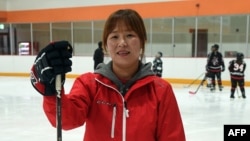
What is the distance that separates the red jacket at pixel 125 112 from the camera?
1.13m

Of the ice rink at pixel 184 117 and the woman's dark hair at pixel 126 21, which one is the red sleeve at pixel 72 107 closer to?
the woman's dark hair at pixel 126 21

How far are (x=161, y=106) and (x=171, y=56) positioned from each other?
30.5 ft

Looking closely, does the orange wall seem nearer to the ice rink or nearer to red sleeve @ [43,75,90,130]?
the ice rink

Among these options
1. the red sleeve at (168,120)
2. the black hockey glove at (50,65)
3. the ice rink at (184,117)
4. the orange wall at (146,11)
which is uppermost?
the orange wall at (146,11)

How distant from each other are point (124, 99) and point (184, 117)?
3.60 metres

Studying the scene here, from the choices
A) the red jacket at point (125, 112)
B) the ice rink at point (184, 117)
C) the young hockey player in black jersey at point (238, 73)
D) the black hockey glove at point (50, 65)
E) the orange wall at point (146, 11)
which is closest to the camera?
the black hockey glove at point (50, 65)

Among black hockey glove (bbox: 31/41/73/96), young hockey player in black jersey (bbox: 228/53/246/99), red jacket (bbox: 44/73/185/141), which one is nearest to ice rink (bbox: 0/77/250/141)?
young hockey player in black jersey (bbox: 228/53/246/99)

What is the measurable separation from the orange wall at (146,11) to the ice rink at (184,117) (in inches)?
138

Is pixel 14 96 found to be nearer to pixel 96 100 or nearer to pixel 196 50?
pixel 196 50

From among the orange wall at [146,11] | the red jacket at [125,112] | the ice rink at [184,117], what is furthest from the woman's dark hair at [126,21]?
the orange wall at [146,11]

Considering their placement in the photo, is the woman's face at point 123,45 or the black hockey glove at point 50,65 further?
the woman's face at point 123,45

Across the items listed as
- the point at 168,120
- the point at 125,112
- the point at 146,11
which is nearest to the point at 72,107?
the point at 125,112

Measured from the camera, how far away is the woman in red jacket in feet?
3.73

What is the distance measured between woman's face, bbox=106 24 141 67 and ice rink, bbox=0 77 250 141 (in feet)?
8.03
